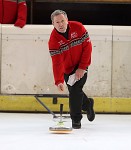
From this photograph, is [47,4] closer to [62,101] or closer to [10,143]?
[62,101]

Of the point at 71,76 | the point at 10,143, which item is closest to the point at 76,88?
the point at 71,76

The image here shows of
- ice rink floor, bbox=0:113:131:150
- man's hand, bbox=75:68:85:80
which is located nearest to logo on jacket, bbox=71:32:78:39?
man's hand, bbox=75:68:85:80

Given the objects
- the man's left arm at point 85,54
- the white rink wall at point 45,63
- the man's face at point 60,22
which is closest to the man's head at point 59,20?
the man's face at point 60,22

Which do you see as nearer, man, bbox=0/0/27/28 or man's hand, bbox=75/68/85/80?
man's hand, bbox=75/68/85/80

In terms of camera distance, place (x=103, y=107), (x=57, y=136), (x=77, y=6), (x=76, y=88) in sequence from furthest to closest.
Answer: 1. (x=77, y=6)
2. (x=103, y=107)
3. (x=76, y=88)
4. (x=57, y=136)

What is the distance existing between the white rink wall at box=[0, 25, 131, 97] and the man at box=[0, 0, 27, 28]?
0.38m

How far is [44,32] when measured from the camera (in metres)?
5.54

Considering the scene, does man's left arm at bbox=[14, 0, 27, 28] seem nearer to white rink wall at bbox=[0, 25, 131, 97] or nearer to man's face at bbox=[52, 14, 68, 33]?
white rink wall at bbox=[0, 25, 131, 97]

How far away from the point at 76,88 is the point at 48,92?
1731 mm

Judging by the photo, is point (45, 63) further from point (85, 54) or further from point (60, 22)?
point (60, 22)

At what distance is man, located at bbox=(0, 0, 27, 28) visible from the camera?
5879mm

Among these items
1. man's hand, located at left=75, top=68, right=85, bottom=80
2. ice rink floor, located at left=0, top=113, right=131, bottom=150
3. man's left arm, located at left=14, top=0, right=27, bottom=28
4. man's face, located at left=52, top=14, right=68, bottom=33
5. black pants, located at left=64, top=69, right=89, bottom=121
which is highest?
man's left arm, located at left=14, top=0, right=27, bottom=28

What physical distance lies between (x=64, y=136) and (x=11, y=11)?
3.01 meters

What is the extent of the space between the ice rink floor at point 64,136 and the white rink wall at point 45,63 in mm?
889
